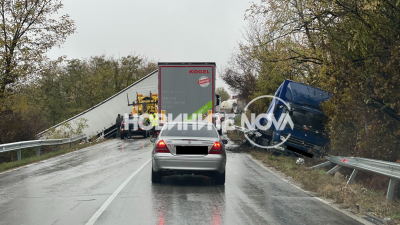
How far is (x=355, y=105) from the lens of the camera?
9.85 meters

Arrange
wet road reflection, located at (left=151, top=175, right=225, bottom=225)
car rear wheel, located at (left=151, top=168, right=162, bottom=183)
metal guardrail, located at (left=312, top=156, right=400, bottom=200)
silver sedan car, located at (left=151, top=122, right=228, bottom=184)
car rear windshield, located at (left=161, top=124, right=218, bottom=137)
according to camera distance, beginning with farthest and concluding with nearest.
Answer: car rear windshield, located at (left=161, top=124, right=218, bottom=137), car rear wheel, located at (left=151, top=168, right=162, bottom=183), silver sedan car, located at (left=151, top=122, right=228, bottom=184), metal guardrail, located at (left=312, top=156, right=400, bottom=200), wet road reflection, located at (left=151, top=175, right=225, bottom=225)

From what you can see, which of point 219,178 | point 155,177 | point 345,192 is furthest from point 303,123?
point 155,177

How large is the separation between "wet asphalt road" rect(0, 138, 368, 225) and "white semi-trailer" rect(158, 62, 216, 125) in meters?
5.87

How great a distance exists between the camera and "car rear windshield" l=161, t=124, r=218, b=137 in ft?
31.0

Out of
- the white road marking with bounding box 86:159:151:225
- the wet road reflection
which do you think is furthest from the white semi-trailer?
the wet road reflection

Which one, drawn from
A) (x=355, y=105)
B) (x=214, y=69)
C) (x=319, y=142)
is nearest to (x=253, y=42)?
(x=214, y=69)

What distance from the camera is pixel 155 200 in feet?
24.3

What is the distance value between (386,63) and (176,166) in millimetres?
5215

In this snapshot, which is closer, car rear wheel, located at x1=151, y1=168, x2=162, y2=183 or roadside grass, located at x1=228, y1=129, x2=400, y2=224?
roadside grass, located at x1=228, y1=129, x2=400, y2=224

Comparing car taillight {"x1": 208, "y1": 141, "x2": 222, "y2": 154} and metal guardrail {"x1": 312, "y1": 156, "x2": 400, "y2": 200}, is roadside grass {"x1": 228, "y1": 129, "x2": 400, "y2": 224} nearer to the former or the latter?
metal guardrail {"x1": 312, "y1": 156, "x2": 400, "y2": 200}

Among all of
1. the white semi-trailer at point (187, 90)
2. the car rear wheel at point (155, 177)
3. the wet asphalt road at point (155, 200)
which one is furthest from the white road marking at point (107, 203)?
the white semi-trailer at point (187, 90)

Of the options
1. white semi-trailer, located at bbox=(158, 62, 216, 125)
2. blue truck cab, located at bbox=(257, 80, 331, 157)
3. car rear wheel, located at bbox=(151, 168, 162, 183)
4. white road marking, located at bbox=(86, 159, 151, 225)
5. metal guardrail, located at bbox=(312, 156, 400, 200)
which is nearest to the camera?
white road marking, located at bbox=(86, 159, 151, 225)

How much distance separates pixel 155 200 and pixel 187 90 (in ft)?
33.1

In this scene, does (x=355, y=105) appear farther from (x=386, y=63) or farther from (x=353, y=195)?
(x=353, y=195)
